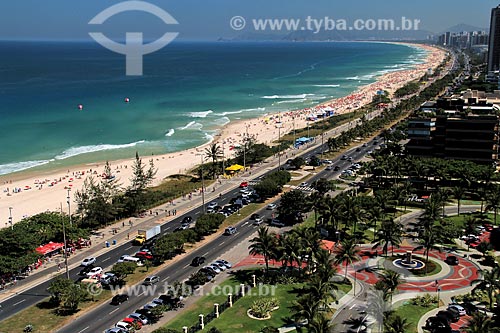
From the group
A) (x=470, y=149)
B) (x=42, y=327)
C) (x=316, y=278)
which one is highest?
(x=470, y=149)

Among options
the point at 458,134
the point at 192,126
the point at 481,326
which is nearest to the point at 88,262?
the point at 481,326

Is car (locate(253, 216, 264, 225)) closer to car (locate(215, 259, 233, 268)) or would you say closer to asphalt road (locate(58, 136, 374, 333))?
asphalt road (locate(58, 136, 374, 333))

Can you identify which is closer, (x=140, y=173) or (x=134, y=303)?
(x=134, y=303)

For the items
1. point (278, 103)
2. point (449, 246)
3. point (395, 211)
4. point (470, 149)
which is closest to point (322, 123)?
point (278, 103)

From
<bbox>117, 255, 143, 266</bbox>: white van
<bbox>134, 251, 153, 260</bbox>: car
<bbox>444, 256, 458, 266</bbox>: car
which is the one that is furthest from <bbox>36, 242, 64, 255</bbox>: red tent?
<bbox>444, 256, 458, 266</bbox>: car

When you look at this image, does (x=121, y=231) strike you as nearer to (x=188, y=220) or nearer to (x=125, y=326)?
(x=188, y=220)

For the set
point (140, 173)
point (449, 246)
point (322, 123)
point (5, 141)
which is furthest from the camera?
point (322, 123)

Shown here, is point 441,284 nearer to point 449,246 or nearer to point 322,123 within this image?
point 449,246
